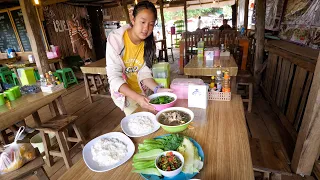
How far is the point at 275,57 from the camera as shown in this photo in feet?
12.8

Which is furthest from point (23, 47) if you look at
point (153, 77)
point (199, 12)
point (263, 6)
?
point (199, 12)

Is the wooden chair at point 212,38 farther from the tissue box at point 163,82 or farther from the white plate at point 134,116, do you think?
the white plate at point 134,116

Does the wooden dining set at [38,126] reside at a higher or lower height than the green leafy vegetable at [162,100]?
lower

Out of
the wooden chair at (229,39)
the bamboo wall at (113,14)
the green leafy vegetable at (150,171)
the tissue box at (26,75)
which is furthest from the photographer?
the bamboo wall at (113,14)

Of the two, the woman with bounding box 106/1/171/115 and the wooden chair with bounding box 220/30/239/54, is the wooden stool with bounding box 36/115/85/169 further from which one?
the wooden chair with bounding box 220/30/239/54

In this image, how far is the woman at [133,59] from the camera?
161cm

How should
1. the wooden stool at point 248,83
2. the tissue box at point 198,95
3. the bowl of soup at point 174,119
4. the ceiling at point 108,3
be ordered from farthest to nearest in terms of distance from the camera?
1. the ceiling at point 108,3
2. the wooden stool at point 248,83
3. the tissue box at point 198,95
4. the bowl of soup at point 174,119

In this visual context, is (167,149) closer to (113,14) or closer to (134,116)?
(134,116)

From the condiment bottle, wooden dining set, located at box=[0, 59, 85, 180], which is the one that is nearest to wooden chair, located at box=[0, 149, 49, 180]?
wooden dining set, located at box=[0, 59, 85, 180]

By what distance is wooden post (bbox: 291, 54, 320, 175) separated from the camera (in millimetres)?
1782

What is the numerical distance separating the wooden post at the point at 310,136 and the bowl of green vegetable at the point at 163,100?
4.80 ft

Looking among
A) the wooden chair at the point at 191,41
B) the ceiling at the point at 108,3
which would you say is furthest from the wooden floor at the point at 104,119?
the ceiling at the point at 108,3

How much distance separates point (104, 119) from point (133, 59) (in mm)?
2458

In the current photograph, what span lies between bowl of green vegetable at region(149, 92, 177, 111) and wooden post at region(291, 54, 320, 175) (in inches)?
57.6
